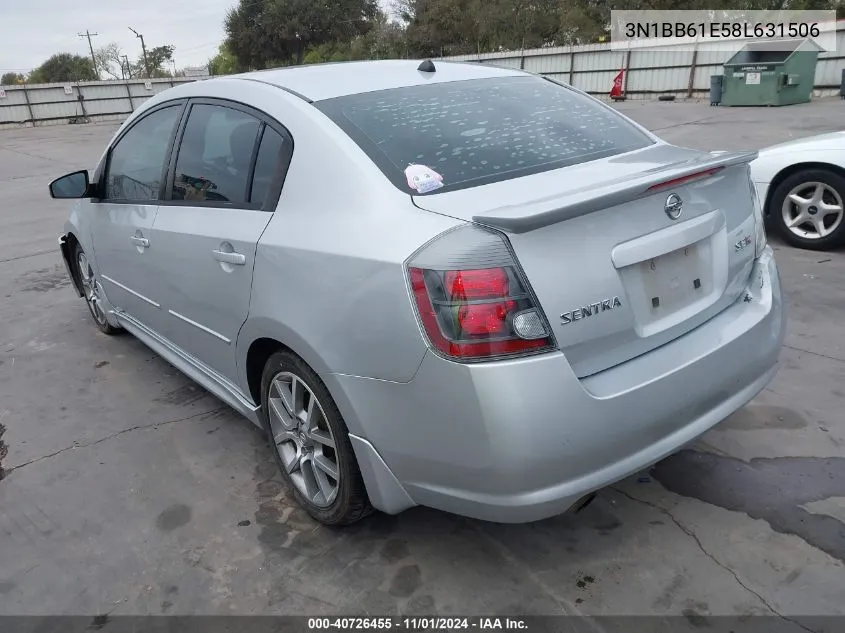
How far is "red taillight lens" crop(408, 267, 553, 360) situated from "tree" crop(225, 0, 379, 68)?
5357cm

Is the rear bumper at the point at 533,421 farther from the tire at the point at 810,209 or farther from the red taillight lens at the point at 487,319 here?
the tire at the point at 810,209

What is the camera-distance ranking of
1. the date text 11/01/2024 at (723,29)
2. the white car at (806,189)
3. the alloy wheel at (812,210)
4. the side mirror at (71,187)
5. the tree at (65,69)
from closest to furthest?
the side mirror at (71,187) < the white car at (806,189) < the alloy wheel at (812,210) < the date text 11/01/2024 at (723,29) < the tree at (65,69)

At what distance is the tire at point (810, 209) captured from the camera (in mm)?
5379

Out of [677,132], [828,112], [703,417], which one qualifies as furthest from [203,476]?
[828,112]

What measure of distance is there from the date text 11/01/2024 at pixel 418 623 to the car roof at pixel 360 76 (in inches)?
75.1

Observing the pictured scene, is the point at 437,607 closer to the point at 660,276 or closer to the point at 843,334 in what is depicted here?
the point at 660,276

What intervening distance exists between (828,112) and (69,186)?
16.6 m

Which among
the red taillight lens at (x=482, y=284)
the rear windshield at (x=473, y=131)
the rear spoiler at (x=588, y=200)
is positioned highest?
the rear windshield at (x=473, y=131)

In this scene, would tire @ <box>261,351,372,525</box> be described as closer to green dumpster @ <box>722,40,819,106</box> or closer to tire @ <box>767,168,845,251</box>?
tire @ <box>767,168,845,251</box>

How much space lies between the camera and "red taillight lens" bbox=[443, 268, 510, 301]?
1.89 meters

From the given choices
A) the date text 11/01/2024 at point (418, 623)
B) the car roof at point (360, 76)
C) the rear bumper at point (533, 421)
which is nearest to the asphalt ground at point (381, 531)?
the date text 11/01/2024 at point (418, 623)

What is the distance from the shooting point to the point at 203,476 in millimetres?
3076

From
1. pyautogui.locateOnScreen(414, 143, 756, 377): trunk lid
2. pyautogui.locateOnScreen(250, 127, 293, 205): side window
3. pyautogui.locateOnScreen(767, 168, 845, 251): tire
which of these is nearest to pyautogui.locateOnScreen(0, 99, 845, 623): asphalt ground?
pyautogui.locateOnScreen(414, 143, 756, 377): trunk lid

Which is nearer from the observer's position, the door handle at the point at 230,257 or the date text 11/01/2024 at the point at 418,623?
the date text 11/01/2024 at the point at 418,623
